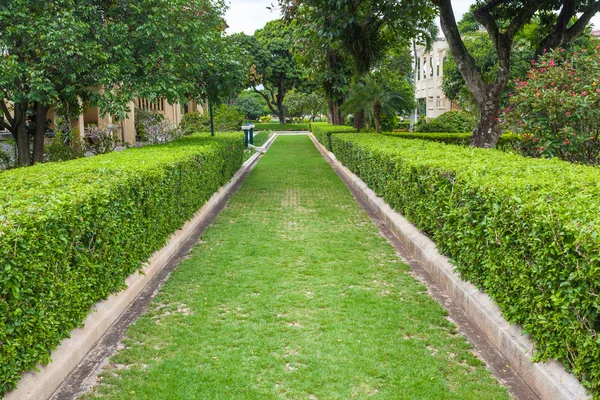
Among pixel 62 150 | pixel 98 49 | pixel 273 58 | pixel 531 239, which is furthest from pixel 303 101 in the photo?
pixel 531 239

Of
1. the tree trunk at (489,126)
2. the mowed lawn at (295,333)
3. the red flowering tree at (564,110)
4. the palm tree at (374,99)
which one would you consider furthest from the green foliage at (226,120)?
the mowed lawn at (295,333)

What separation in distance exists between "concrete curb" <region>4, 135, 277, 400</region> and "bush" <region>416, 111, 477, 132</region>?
2564 cm

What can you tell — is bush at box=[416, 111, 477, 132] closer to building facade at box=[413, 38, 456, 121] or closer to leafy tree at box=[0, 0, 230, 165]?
building facade at box=[413, 38, 456, 121]

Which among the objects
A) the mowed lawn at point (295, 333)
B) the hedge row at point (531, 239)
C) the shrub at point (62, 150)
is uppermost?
the shrub at point (62, 150)

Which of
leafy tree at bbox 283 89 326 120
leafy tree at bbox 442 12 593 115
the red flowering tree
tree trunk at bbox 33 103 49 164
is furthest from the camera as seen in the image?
leafy tree at bbox 283 89 326 120

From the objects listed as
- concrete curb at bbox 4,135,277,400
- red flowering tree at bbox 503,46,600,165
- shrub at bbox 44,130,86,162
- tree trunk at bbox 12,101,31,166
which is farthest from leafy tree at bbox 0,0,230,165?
red flowering tree at bbox 503,46,600,165

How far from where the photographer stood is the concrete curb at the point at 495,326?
11.1 feet

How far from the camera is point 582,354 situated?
314cm

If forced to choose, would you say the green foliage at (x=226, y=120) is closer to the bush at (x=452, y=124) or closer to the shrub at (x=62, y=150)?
the bush at (x=452, y=124)

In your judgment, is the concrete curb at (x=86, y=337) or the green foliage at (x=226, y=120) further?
the green foliage at (x=226, y=120)

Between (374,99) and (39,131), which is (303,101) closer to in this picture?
(374,99)

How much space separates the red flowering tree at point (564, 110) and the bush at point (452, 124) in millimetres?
20270

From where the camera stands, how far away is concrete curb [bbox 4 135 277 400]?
348 cm

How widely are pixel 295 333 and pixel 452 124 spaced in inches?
1139
